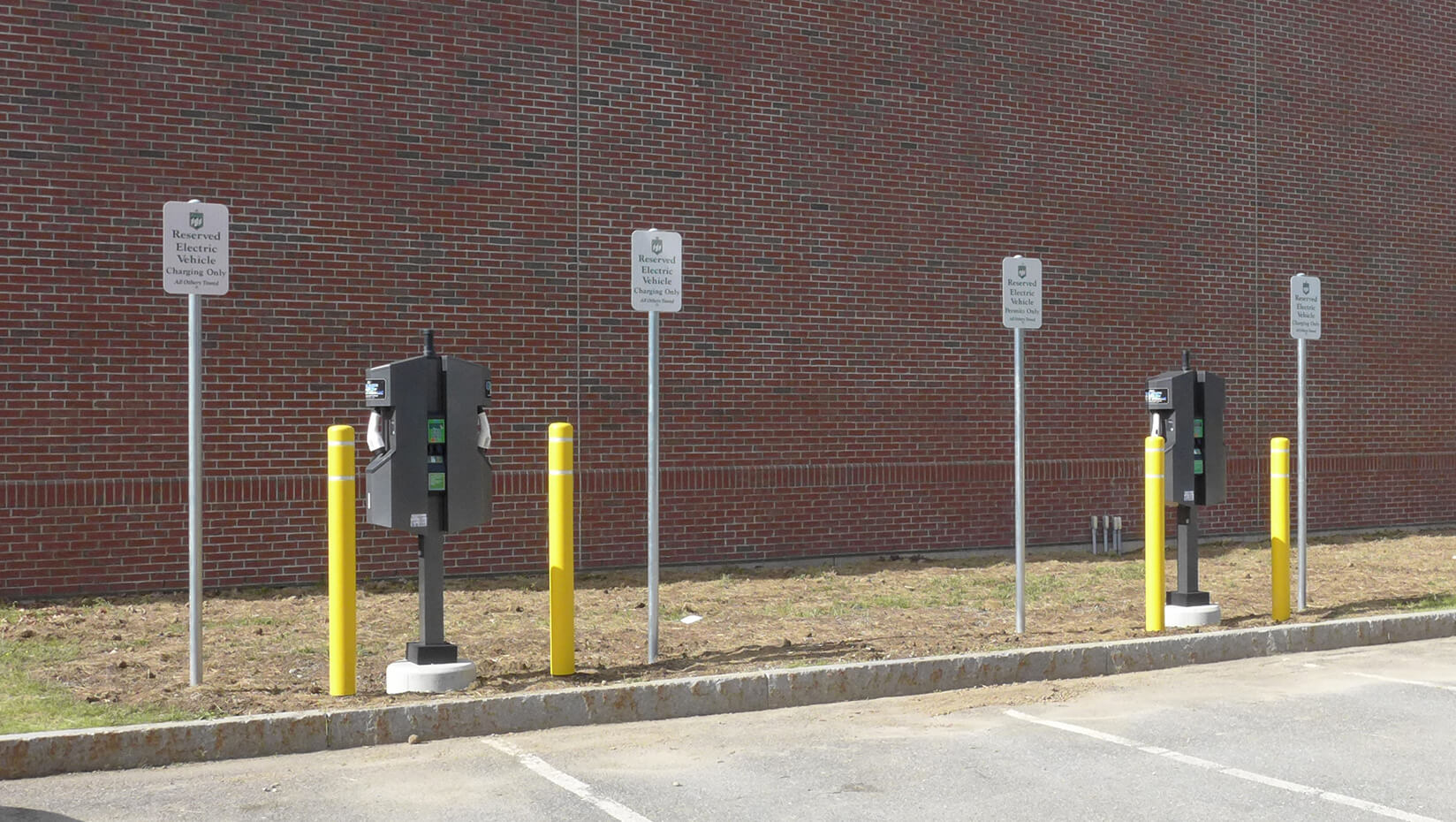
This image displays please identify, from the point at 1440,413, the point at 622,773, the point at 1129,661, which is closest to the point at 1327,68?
the point at 1440,413

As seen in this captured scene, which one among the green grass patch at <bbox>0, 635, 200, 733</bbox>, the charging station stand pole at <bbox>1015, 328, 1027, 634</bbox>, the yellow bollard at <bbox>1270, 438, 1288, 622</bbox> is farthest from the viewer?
the yellow bollard at <bbox>1270, 438, 1288, 622</bbox>

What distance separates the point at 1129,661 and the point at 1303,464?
2899 mm

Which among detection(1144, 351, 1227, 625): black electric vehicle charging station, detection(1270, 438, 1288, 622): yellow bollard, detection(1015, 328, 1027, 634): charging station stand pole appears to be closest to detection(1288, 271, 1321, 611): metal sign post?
detection(1270, 438, 1288, 622): yellow bollard

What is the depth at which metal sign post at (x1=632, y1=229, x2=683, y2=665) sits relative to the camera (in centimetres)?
833

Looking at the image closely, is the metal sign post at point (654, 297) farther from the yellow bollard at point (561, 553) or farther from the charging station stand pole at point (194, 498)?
the charging station stand pole at point (194, 498)

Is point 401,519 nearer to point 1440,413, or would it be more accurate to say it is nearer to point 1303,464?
point 1303,464

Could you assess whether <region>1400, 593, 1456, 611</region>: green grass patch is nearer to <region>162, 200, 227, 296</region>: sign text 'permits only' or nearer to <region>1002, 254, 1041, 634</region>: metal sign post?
<region>1002, 254, 1041, 634</region>: metal sign post

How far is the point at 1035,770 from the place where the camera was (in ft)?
21.3

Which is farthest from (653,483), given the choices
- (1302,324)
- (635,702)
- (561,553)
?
(1302,324)

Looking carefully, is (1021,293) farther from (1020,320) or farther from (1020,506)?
(1020,506)

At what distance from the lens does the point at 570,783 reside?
630cm

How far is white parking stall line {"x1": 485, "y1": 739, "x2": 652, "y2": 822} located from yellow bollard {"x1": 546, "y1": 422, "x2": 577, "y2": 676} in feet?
2.81

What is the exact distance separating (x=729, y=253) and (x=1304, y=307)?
15.5 feet

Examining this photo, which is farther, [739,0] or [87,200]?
[739,0]
